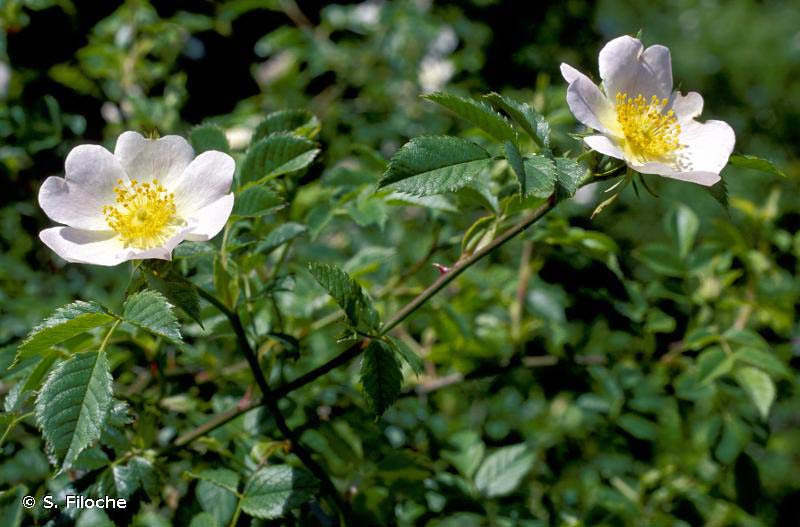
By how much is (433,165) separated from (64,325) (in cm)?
43

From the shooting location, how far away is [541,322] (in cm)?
150

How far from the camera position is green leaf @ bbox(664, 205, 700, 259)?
57.7 inches

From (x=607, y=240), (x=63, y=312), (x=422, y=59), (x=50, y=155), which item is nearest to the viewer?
(x=63, y=312)

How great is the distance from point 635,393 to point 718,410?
161 mm

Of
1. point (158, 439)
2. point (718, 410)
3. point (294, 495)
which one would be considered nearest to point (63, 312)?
point (294, 495)

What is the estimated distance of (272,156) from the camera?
0.93 meters

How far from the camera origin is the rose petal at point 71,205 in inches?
34.3

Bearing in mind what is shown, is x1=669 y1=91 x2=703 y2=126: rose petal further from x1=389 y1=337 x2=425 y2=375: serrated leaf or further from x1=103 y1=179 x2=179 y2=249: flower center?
x1=103 y1=179 x2=179 y2=249: flower center

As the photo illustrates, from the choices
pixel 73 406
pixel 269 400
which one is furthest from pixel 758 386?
pixel 73 406

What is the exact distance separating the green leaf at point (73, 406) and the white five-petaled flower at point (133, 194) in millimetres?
161

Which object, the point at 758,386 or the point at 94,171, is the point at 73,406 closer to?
the point at 94,171

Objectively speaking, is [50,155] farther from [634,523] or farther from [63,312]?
[634,523]

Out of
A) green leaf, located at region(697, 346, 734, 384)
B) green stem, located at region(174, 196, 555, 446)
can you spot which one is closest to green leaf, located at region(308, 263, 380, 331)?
green stem, located at region(174, 196, 555, 446)

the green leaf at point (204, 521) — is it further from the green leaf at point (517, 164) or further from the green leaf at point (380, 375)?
the green leaf at point (517, 164)
